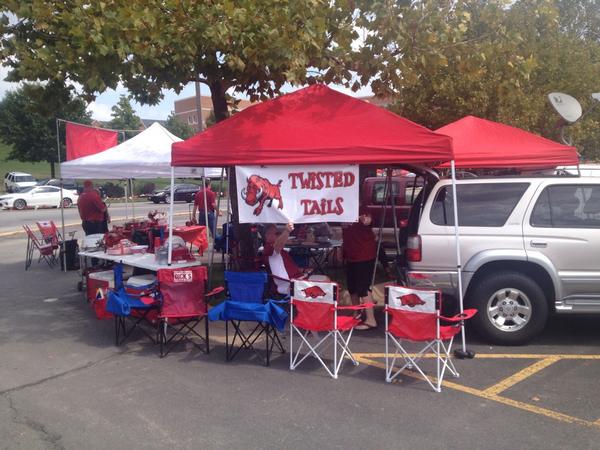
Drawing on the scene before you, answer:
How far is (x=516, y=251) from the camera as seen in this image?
6.07 m

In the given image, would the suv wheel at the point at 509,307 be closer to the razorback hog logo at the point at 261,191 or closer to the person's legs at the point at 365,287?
the person's legs at the point at 365,287

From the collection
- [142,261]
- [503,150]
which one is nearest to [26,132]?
[142,261]

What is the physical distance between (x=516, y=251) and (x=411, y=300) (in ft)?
5.57

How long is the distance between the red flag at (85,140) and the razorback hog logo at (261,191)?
22.7ft

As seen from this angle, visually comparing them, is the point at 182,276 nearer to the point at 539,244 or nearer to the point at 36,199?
the point at 539,244

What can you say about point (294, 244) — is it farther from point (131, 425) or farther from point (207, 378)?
point (131, 425)

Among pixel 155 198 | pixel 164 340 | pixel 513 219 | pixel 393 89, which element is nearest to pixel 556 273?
pixel 513 219

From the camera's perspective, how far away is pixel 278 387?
5.10 m

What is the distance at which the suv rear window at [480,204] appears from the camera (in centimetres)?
629

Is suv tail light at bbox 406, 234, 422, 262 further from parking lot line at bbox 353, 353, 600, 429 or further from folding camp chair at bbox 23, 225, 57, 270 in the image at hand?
folding camp chair at bbox 23, 225, 57, 270

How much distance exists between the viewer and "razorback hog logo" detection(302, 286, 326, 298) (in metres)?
5.41

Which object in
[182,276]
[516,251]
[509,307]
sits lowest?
[509,307]

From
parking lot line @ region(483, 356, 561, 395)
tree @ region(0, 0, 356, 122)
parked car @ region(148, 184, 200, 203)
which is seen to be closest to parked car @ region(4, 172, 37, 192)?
parked car @ region(148, 184, 200, 203)

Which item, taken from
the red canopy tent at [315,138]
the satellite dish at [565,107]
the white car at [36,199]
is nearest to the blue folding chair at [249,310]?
the red canopy tent at [315,138]
